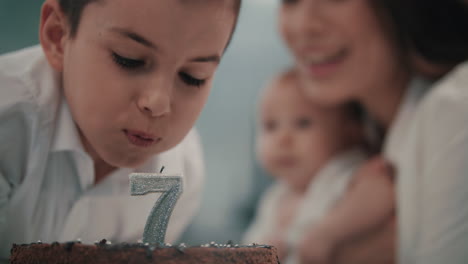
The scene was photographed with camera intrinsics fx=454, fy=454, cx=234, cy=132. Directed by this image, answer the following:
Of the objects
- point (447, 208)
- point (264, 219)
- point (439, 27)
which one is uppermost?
point (439, 27)

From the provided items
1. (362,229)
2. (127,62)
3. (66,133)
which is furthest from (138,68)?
(362,229)

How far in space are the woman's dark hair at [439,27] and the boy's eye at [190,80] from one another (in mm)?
807

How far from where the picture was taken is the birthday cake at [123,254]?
0.42m

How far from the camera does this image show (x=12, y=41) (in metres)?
0.50

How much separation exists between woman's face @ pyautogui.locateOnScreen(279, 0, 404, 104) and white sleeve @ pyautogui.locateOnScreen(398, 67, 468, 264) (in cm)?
19

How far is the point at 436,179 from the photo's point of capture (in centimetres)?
91

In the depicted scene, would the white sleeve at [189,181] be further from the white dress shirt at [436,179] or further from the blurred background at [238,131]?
the white dress shirt at [436,179]

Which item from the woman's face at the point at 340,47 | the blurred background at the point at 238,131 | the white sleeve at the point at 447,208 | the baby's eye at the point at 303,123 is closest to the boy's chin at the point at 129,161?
the blurred background at the point at 238,131

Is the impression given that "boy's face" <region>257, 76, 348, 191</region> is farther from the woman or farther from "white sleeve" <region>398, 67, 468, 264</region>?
"white sleeve" <region>398, 67, 468, 264</region>

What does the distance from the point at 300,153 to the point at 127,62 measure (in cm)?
92

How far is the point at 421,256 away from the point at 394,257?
0.17 metres

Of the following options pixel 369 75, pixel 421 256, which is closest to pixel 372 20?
pixel 369 75

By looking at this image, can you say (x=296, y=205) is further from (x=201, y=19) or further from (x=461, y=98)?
(x=201, y=19)

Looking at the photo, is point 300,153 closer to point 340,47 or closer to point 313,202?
point 313,202
